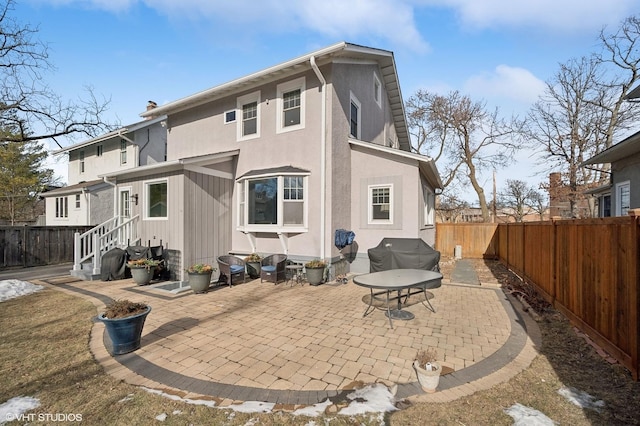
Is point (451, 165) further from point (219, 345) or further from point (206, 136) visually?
point (219, 345)

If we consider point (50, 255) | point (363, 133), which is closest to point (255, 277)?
point (363, 133)

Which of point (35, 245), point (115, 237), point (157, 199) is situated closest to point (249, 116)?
point (157, 199)

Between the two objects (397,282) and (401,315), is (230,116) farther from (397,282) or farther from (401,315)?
(401,315)

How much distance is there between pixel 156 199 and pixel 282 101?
210 inches

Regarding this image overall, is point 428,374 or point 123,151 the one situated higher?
point 123,151

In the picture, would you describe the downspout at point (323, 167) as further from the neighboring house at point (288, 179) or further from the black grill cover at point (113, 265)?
the black grill cover at point (113, 265)

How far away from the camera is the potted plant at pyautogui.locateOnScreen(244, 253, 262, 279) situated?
855 cm

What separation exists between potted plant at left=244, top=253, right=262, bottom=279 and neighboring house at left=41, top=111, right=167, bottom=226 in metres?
9.89

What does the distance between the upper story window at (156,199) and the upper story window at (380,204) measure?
21.9ft

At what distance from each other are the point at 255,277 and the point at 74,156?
19.2m

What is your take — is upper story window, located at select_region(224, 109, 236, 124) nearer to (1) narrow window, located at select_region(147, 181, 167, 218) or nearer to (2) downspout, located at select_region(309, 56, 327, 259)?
(1) narrow window, located at select_region(147, 181, 167, 218)

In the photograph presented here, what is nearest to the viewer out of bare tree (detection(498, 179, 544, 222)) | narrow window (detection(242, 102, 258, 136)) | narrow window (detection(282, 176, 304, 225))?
narrow window (detection(282, 176, 304, 225))

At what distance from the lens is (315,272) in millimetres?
7641

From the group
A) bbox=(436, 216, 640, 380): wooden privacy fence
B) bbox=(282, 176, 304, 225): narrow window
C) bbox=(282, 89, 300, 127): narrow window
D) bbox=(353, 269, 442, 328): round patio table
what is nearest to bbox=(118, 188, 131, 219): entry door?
bbox=(282, 176, 304, 225): narrow window
